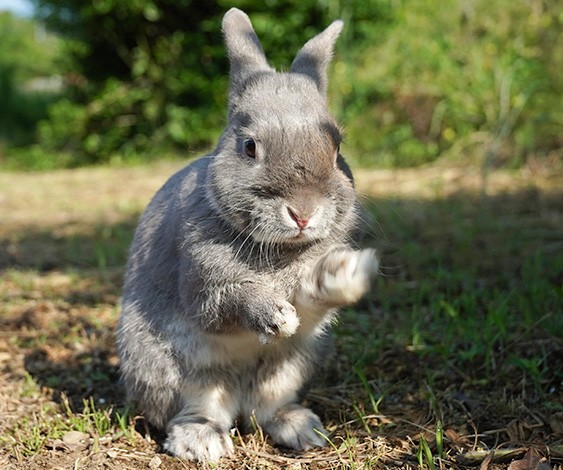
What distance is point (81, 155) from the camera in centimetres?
1064

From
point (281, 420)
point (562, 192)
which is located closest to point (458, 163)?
point (562, 192)

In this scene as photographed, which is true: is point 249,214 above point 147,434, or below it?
above

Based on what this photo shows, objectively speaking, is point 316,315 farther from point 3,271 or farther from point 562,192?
point 562,192

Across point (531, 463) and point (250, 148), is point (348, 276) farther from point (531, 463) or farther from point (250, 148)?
point (531, 463)

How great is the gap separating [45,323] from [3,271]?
4.22 ft

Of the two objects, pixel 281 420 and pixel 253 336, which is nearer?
pixel 253 336

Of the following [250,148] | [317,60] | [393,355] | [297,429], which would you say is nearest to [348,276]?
[250,148]

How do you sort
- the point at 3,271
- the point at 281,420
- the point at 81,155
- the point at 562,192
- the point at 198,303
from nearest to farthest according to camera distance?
1. the point at 198,303
2. the point at 281,420
3. the point at 3,271
4. the point at 562,192
5. the point at 81,155

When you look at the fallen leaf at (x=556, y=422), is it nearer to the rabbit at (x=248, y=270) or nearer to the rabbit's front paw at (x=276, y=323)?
the rabbit at (x=248, y=270)

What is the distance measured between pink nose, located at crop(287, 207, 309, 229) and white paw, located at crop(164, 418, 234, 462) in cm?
86

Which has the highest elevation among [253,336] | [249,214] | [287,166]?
[287,166]

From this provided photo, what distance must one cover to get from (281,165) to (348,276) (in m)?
0.39

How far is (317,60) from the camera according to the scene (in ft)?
9.17

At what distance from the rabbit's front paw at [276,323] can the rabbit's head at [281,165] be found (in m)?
0.22
